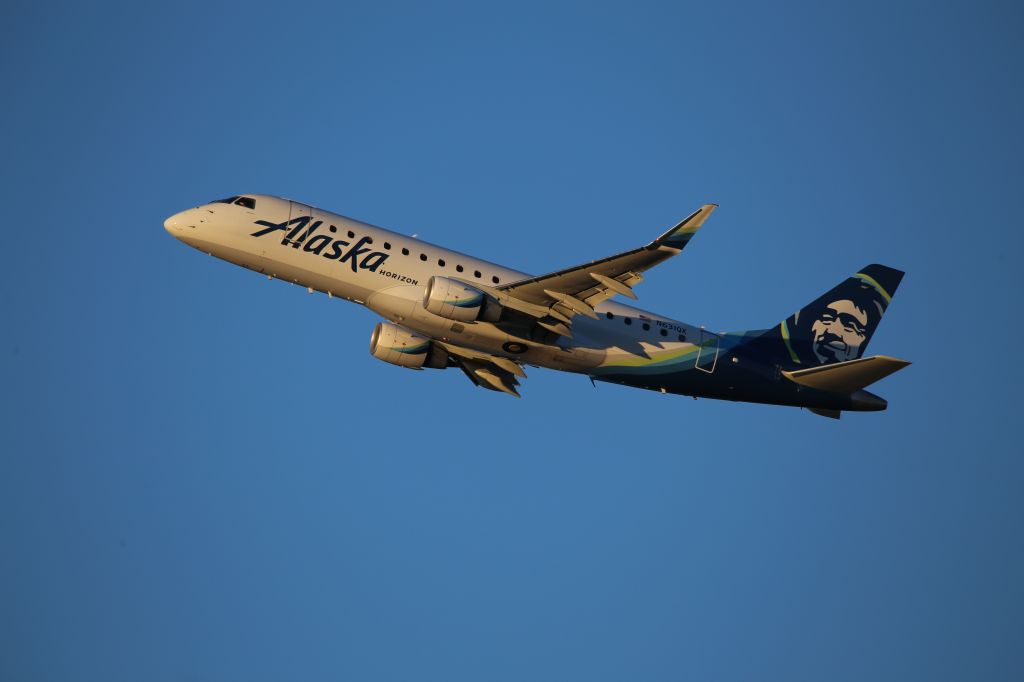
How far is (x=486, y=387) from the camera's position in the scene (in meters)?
53.6

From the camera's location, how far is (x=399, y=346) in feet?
167

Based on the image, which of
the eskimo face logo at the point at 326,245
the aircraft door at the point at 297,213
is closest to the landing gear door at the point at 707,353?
the eskimo face logo at the point at 326,245

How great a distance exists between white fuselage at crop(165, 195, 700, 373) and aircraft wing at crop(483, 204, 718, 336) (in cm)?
136

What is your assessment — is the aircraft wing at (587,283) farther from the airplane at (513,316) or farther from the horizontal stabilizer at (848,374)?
the horizontal stabilizer at (848,374)

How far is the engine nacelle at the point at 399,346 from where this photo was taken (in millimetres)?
51062

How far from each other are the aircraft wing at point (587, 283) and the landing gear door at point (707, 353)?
6477mm

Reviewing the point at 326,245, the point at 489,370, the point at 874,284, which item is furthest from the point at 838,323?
the point at 326,245

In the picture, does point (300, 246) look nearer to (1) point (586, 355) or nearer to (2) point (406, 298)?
(2) point (406, 298)

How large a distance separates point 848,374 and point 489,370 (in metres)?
16.2

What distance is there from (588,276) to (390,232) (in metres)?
9.38

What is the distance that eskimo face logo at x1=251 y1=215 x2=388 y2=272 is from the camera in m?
46.7

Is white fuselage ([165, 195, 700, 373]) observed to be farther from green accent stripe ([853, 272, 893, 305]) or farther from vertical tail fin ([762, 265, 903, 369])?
green accent stripe ([853, 272, 893, 305])

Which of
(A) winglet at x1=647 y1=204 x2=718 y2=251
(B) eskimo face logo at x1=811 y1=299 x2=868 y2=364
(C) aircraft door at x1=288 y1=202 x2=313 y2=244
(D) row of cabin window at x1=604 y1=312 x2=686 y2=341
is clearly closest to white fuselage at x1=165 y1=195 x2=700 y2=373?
(C) aircraft door at x1=288 y1=202 x2=313 y2=244

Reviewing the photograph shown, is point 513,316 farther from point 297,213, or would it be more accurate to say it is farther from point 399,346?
point 297,213
